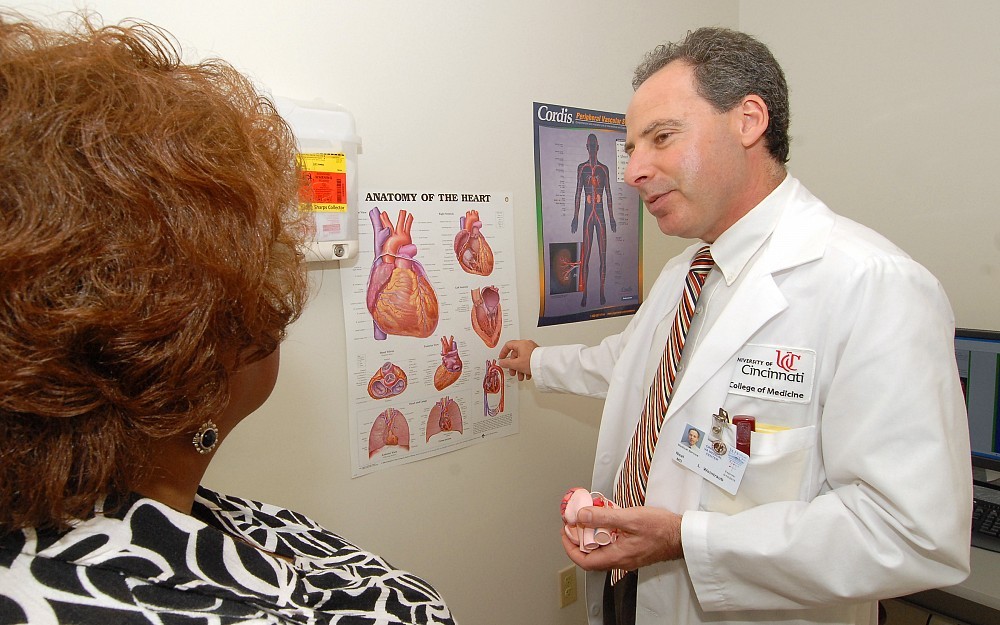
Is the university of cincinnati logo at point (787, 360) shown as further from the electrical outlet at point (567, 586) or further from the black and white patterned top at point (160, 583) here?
the electrical outlet at point (567, 586)

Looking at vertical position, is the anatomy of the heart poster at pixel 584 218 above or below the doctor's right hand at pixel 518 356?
above

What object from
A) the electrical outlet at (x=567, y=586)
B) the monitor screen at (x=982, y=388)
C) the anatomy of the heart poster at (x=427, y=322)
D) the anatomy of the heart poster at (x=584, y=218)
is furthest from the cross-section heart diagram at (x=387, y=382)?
the monitor screen at (x=982, y=388)

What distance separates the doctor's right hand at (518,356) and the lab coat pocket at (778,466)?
622 mm

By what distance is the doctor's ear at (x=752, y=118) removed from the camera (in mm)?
1194

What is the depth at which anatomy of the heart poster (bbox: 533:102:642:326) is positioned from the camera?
1706mm

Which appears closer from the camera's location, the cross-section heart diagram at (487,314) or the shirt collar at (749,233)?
the shirt collar at (749,233)

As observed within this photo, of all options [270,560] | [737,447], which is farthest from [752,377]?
[270,560]

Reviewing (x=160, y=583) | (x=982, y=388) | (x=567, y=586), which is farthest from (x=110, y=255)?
(x=982, y=388)

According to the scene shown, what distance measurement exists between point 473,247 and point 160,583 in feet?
3.65

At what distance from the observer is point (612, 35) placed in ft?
6.03

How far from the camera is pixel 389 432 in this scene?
4.76ft

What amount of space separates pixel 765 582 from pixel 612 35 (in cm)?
155

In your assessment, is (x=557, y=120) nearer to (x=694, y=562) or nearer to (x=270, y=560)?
(x=694, y=562)

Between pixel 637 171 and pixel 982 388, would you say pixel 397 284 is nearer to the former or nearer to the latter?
pixel 637 171
